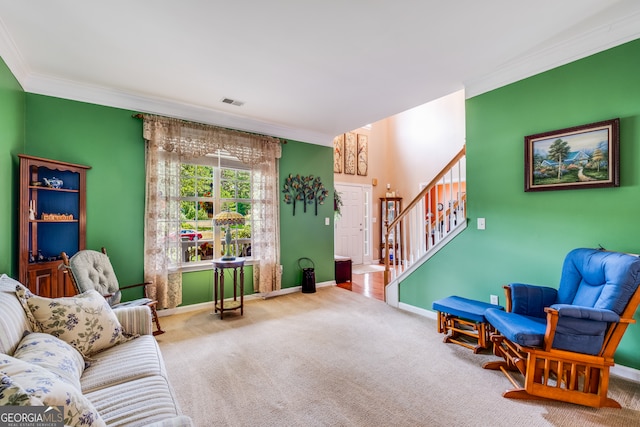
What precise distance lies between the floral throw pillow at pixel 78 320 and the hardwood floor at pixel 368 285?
3.47 meters

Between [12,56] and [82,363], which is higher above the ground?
[12,56]

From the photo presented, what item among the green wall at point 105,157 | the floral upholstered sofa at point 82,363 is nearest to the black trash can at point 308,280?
the green wall at point 105,157

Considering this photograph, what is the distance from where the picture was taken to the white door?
23.3ft

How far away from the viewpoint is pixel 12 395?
2.45ft

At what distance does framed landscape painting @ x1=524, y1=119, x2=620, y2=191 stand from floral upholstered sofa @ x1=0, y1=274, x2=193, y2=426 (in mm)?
3235

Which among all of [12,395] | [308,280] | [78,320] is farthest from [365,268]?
[12,395]

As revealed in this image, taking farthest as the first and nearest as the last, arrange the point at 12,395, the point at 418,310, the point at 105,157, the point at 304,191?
the point at 304,191
the point at 418,310
the point at 105,157
the point at 12,395

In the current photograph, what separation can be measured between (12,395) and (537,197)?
140 inches

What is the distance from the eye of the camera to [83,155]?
3211 millimetres

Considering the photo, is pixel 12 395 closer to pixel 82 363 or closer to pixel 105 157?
pixel 82 363

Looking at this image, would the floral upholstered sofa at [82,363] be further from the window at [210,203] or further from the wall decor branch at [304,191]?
the wall decor branch at [304,191]

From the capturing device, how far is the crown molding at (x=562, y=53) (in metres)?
2.21

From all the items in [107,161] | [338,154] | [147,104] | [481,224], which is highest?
[338,154]

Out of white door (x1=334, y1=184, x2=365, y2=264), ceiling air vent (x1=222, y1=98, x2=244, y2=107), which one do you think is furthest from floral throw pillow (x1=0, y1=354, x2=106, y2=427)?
white door (x1=334, y1=184, x2=365, y2=264)
